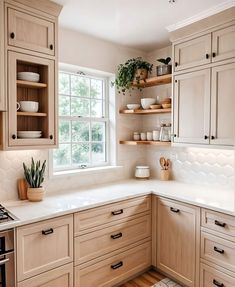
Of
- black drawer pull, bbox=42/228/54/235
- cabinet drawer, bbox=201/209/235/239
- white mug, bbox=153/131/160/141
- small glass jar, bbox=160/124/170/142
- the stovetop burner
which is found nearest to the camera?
the stovetop burner

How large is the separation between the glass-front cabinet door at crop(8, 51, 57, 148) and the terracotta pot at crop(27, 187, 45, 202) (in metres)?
0.40

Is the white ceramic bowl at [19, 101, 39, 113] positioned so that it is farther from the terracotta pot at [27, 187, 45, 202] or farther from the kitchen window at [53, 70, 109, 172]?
the terracotta pot at [27, 187, 45, 202]

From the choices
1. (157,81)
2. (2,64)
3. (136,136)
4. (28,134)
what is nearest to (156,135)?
(136,136)

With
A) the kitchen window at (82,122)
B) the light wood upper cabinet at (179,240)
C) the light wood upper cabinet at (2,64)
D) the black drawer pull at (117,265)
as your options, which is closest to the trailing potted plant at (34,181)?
the kitchen window at (82,122)

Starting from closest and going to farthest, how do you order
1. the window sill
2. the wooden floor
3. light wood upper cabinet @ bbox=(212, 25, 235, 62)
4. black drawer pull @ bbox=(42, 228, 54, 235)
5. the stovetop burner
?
the stovetop burner < black drawer pull @ bbox=(42, 228, 54, 235) < light wood upper cabinet @ bbox=(212, 25, 235, 62) < the wooden floor < the window sill

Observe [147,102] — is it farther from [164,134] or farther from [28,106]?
[28,106]

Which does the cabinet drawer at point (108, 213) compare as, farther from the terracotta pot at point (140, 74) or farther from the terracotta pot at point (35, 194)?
the terracotta pot at point (140, 74)

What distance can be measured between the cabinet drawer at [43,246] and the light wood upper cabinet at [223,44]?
1.90 metres

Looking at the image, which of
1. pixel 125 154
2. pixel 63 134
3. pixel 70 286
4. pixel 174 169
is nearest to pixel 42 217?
pixel 70 286

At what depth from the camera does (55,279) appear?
1.90 m

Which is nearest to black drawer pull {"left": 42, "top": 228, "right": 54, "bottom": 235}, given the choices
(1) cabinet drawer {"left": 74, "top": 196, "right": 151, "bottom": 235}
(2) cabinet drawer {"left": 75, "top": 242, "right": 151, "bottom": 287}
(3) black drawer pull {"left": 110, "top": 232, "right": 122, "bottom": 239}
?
(1) cabinet drawer {"left": 74, "top": 196, "right": 151, "bottom": 235}

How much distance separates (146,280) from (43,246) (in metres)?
1.21

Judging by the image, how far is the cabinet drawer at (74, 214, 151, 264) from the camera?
6.72ft

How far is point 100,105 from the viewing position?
122 inches
